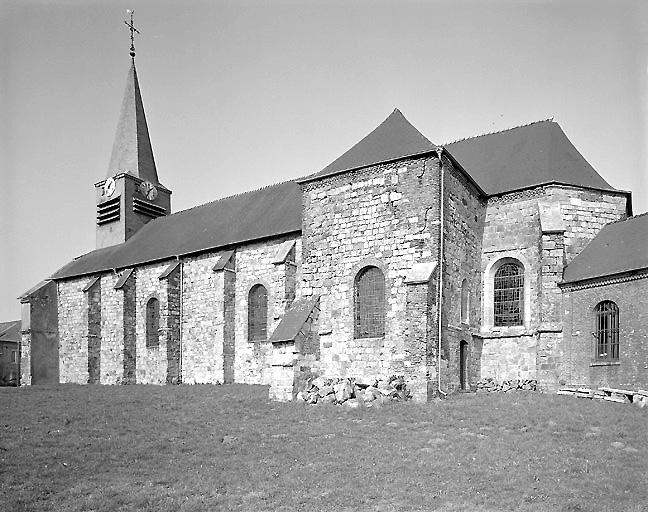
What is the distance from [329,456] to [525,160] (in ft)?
51.2

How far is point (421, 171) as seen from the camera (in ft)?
62.1

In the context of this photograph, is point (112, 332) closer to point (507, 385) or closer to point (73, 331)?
point (73, 331)

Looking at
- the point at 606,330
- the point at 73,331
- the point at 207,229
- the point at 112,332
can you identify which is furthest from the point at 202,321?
the point at 606,330

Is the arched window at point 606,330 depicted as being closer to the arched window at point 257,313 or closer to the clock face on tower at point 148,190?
the arched window at point 257,313

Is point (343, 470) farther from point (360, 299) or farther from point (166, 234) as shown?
point (166, 234)

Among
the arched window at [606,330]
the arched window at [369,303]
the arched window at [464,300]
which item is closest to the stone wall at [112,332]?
the arched window at [369,303]

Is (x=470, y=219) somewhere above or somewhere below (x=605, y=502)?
above

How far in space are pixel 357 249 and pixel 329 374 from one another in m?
4.00

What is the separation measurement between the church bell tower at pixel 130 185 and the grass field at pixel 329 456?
63.9ft

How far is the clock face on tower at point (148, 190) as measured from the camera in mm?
36781

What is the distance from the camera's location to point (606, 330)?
19.7 metres

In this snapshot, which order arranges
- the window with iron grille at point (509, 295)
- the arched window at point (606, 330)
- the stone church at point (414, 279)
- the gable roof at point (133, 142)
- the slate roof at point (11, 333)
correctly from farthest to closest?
the slate roof at point (11, 333)
the gable roof at point (133, 142)
the window with iron grille at point (509, 295)
the arched window at point (606, 330)
the stone church at point (414, 279)

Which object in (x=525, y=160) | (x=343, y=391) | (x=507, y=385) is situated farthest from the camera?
(x=525, y=160)

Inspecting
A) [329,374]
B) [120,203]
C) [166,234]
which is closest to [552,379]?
[329,374]
